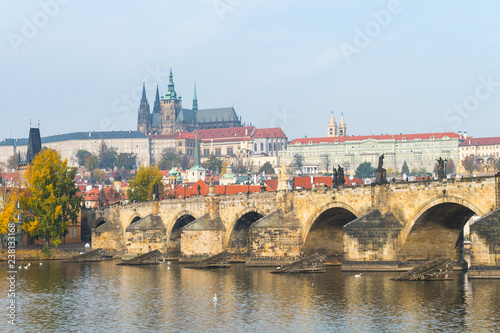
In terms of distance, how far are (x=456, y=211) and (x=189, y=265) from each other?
24.3 m

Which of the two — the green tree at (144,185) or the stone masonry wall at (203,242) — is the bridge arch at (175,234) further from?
the green tree at (144,185)

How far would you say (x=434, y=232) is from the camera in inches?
2127

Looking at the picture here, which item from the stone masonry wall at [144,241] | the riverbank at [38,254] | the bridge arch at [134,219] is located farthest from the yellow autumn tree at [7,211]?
the bridge arch at [134,219]

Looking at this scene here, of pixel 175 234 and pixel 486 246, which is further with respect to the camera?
pixel 175 234

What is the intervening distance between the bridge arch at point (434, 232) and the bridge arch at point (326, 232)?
8.07 m

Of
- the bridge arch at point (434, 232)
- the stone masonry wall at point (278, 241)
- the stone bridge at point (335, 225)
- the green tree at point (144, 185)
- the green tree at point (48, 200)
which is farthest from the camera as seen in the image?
the green tree at point (144, 185)

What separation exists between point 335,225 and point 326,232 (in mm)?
893

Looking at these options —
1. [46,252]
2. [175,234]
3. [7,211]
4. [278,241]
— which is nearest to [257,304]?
[278,241]

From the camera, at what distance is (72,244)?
9369 centimetres

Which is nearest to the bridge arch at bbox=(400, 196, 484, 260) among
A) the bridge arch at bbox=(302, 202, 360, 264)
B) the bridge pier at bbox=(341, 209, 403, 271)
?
the bridge pier at bbox=(341, 209, 403, 271)

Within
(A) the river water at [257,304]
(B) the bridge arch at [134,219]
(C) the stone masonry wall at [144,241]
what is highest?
(B) the bridge arch at [134,219]

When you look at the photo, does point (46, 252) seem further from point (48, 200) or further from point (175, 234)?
point (175, 234)

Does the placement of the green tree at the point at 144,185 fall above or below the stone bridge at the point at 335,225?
above

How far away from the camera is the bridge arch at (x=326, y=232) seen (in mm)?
61719
